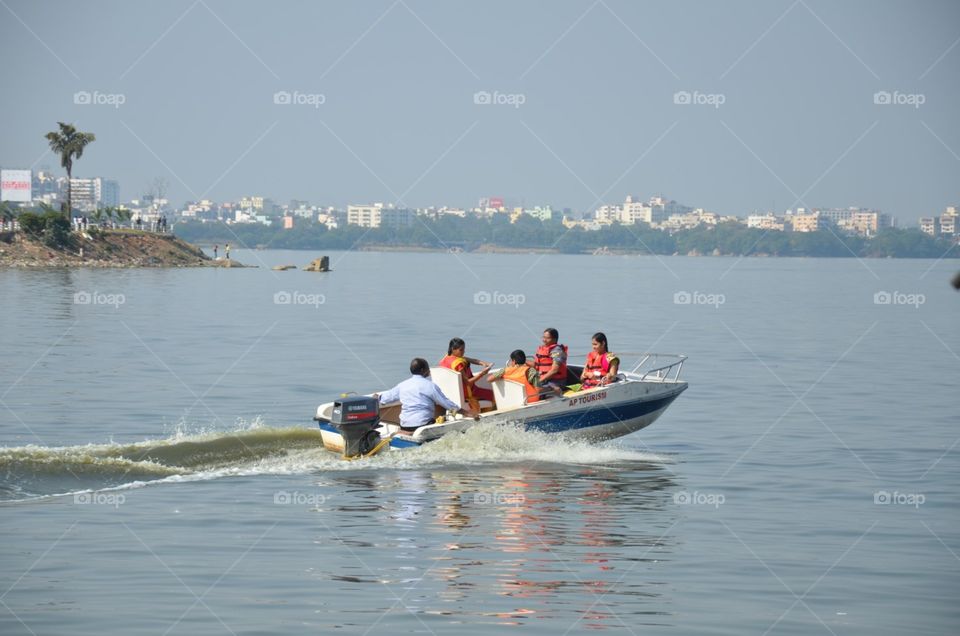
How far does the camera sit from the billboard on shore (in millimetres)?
142750

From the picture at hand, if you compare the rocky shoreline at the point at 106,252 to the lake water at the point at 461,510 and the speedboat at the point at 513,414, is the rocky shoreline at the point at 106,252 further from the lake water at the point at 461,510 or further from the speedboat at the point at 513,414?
the speedboat at the point at 513,414

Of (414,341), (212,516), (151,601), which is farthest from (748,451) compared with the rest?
(414,341)

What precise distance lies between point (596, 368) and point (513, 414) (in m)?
2.38

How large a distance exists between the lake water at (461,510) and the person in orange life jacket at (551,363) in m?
1.42

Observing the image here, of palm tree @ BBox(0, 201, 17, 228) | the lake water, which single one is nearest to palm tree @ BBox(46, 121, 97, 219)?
palm tree @ BBox(0, 201, 17, 228)

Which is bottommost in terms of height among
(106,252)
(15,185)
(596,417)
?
(596,417)

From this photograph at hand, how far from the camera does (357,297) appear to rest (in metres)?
75.6

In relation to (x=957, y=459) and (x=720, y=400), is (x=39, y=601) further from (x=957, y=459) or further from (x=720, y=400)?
(x=720, y=400)

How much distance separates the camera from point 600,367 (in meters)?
22.9

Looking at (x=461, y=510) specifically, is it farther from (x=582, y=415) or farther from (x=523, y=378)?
(x=582, y=415)

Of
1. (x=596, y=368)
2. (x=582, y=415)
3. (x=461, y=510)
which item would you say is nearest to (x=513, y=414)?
(x=582, y=415)

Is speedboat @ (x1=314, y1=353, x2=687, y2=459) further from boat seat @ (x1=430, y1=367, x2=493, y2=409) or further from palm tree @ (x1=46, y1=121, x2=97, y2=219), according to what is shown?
palm tree @ (x1=46, y1=121, x2=97, y2=219)

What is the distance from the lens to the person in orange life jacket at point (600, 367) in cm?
2275

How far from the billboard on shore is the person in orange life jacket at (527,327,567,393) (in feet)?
425
